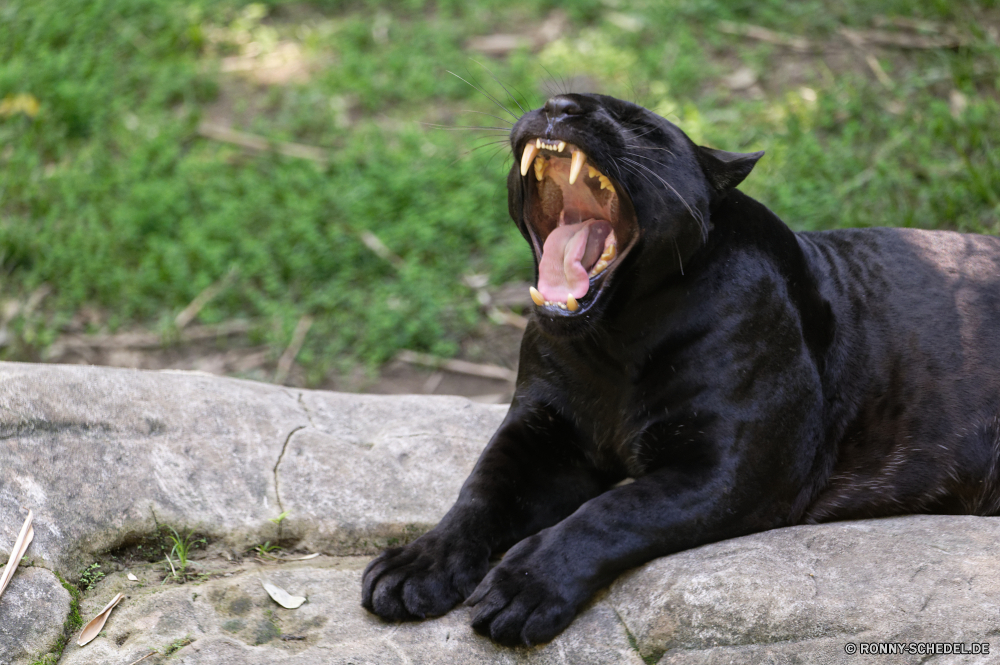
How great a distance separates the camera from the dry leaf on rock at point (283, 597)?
9.38 feet

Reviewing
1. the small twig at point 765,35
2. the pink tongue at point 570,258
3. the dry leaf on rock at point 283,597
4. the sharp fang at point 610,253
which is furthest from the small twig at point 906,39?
the dry leaf on rock at point 283,597

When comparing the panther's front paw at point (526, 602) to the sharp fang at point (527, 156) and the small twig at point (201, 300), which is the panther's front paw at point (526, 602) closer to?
the sharp fang at point (527, 156)

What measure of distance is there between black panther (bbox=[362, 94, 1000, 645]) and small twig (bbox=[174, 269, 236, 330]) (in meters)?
3.18

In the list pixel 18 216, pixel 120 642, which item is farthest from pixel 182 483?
pixel 18 216

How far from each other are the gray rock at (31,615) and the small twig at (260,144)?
459 cm

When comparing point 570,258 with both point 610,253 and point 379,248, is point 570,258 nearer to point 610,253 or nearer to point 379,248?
point 610,253

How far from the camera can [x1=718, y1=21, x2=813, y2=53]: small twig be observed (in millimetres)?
7348

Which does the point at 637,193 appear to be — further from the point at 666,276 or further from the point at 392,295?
the point at 392,295

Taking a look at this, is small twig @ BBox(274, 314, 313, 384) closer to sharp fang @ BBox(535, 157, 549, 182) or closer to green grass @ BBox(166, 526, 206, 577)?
green grass @ BBox(166, 526, 206, 577)

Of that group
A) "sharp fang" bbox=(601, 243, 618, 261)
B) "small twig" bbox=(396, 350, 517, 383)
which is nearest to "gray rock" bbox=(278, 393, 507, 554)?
"sharp fang" bbox=(601, 243, 618, 261)

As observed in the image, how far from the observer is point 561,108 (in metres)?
2.98

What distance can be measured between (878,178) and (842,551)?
3.56 m

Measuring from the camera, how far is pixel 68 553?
2.91 meters

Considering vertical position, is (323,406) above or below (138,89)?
above
